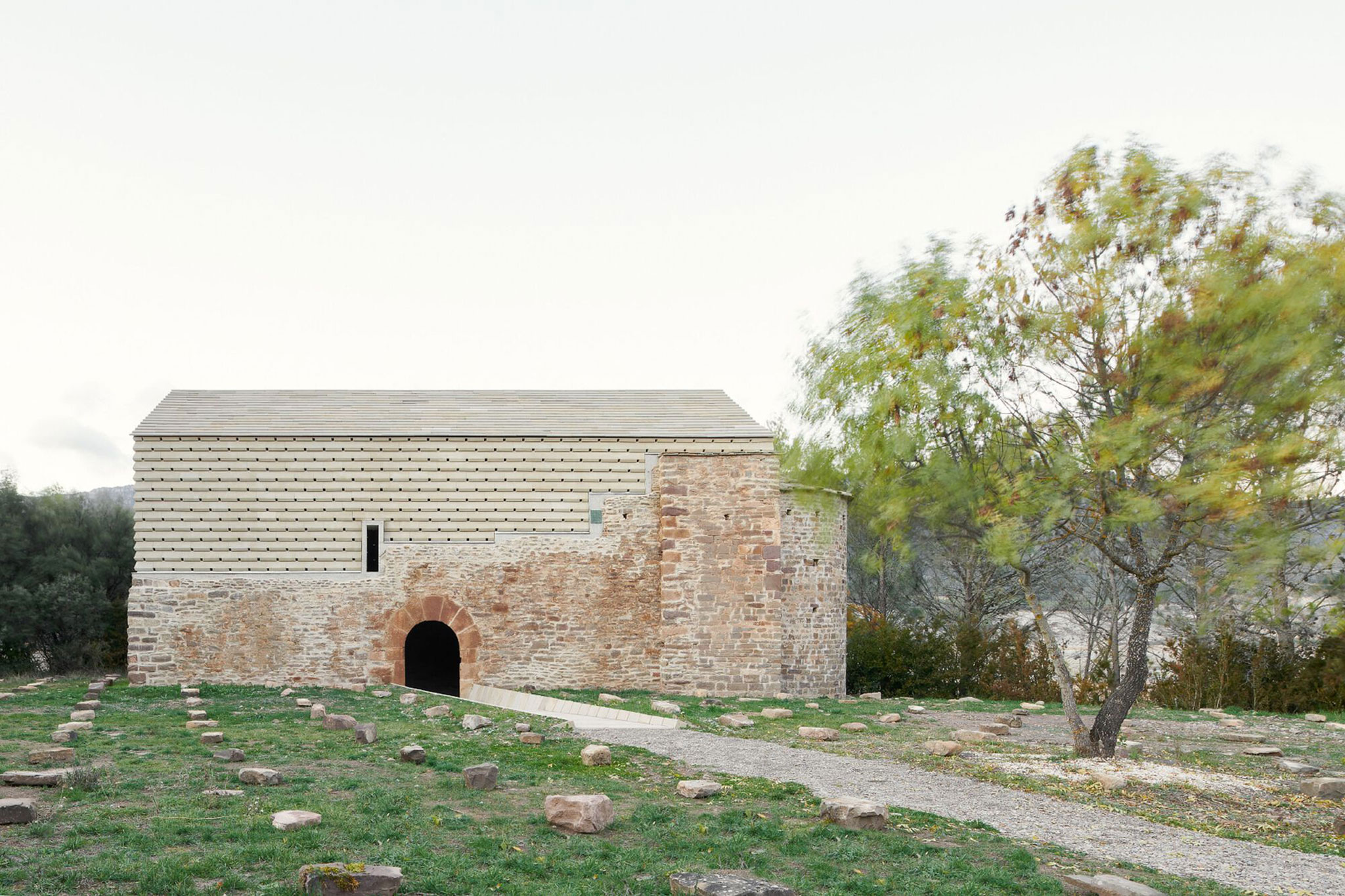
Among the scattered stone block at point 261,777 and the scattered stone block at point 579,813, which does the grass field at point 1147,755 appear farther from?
the scattered stone block at point 261,777

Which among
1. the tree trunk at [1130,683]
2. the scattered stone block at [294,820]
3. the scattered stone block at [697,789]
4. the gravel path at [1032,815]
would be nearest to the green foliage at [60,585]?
the gravel path at [1032,815]

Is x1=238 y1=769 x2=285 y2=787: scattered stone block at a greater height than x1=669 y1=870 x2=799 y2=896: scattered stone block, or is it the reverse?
x1=669 y1=870 x2=799 y2=896: scattered stone block

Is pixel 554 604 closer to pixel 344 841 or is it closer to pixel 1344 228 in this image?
pixel 344 841

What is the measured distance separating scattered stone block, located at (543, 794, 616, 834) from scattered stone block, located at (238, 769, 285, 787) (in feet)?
8.78

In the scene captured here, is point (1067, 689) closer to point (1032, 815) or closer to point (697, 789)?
point (1032, 815)

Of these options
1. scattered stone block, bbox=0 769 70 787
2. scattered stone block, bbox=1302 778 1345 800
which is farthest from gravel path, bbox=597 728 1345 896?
scattered stone block, bbox=0 769 70 787

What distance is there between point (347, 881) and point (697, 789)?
359 cm

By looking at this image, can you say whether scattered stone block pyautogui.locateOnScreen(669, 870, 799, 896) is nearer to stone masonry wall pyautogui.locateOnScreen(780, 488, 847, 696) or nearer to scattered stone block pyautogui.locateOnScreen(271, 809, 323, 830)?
scattered stone block pyautogui.locateOnScreen(271, 809, 323, 830)

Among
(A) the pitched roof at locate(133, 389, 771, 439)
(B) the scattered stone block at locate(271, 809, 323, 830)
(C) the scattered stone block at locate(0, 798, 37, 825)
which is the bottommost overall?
(B) the scattered stone block at locate(271, 809, 323, 830)

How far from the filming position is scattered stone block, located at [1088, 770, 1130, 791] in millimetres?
9117

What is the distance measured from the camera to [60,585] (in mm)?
20562

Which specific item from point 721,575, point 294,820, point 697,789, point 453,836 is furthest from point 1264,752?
point 294,820

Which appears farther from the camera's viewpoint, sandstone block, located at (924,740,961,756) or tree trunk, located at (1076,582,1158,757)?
sandstone block, located at (924,740,961,756)

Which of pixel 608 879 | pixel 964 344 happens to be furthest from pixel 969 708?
pixel 608 879
